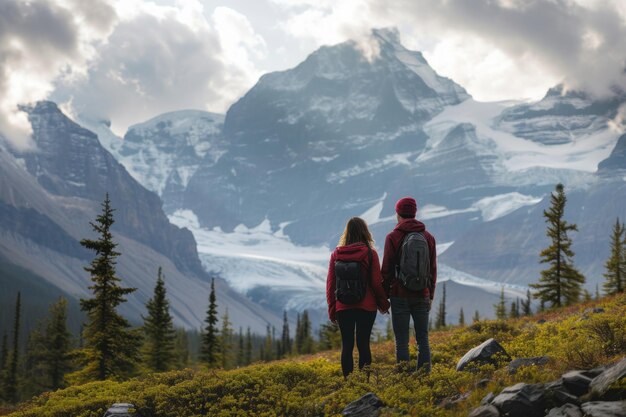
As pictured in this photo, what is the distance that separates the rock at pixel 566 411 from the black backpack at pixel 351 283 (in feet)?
14.4

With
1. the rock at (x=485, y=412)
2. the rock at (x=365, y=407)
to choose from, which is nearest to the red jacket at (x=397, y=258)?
the rock at (x=365, y=407)

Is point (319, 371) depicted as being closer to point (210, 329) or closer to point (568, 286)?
point (568, 286)

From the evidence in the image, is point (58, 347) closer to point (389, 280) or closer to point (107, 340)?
point (107, 340)

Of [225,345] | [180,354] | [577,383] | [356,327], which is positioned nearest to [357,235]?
[356,327]

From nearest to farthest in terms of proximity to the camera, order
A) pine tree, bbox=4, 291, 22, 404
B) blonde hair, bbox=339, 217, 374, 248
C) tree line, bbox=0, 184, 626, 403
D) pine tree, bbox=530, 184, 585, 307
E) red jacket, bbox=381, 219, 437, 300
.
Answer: red jacket, bbox=381, 219, 437, 300, blonde hair, bbox=339, 217, 374, 248, tree line, bbox=0, 184, 626, 403, pine tree, bbox=530, 184, 585, 307, pine tree, bbox=4, 291, 22, 404

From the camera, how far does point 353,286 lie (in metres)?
12.9

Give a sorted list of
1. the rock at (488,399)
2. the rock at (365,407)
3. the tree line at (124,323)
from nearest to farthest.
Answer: the rock at (488,399), the rock at (365,407), the tree line at (124,323)

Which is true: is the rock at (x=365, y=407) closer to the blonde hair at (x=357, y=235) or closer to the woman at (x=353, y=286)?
the woman at (x=353, y=286)

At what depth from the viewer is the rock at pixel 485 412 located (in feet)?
31.4

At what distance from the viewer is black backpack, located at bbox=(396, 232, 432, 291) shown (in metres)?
12.6

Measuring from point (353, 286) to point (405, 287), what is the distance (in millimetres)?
941

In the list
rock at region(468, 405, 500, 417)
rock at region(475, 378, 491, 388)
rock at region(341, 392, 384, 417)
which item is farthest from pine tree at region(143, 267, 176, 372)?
rock at region(468, 405, 500, 417)

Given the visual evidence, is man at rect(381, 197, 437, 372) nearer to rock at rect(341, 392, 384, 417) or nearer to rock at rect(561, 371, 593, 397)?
rock at rect(341, 392, 384, 417)

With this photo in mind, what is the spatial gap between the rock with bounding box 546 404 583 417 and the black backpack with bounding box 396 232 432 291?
373 cm
